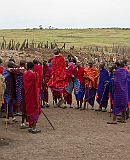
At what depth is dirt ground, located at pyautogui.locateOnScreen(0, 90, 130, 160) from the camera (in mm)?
8203

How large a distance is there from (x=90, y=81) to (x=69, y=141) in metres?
5.00

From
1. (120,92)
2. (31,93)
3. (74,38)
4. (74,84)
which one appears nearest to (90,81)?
(74,84)

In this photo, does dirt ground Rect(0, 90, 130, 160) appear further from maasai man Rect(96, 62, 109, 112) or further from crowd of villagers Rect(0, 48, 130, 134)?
maasai man Rect(96, 62, 109, 112)

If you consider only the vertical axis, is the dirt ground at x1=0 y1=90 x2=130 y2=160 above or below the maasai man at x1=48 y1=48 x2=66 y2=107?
below

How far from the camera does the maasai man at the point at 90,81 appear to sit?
14023 mm

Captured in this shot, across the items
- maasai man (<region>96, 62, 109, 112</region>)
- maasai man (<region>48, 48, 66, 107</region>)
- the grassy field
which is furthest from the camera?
the grassy field

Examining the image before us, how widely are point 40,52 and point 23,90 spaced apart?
20262 mm

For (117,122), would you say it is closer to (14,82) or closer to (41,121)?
(41,121)

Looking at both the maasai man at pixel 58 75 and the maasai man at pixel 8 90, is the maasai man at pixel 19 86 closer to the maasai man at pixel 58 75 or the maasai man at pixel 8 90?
the maasai man at pixel 8 90

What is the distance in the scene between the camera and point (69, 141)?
9.37 m

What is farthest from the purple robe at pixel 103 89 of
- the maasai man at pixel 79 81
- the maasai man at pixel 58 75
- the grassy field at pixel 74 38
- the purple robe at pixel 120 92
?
the grassy field at pixel 74 38

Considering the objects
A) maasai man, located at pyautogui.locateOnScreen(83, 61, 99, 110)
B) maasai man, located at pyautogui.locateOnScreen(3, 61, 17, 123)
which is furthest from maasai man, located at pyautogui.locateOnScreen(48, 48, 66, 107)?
maasai man, located at pyautogui.locateOnScreen(3, 61, 17, 123)

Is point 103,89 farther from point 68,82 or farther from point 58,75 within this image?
point 58,75

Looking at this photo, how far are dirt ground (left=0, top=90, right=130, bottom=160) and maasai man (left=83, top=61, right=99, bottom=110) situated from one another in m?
1.73
